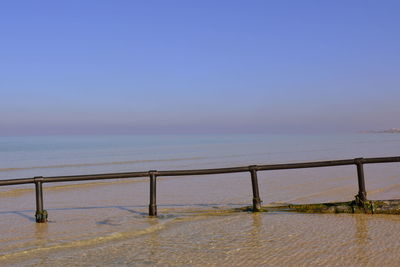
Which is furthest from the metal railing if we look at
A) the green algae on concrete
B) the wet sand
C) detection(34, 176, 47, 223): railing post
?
the wet sand

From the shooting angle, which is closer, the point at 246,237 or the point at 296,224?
the point at 246,237

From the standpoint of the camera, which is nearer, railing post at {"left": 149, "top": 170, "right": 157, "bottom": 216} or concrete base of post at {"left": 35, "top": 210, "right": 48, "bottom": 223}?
railing post at {"left": 149, "top": 170, "right": 157, "bottom": 216}

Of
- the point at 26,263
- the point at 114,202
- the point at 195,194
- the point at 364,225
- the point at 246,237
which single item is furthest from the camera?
the point at 195,194

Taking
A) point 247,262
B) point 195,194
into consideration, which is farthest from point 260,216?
point 195,194

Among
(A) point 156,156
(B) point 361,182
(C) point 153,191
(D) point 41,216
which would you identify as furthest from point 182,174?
(A) point 156,156

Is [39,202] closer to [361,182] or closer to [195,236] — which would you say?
[195,236]

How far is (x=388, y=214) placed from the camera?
7.26m

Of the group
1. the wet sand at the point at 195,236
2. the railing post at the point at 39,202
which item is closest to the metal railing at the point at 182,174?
the railing post at the point at 39,202

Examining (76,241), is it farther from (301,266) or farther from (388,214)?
(388,214)

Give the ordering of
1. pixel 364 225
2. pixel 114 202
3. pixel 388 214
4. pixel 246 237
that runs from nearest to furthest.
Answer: pixel 246 237 → pixel 364 225 → pixel 388 214 → pixel 114 202

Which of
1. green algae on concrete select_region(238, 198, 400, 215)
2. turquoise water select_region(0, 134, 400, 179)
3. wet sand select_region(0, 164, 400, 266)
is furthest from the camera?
turquoise water select_region(0, 134, 400, 179)

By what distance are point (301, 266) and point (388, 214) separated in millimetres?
3415

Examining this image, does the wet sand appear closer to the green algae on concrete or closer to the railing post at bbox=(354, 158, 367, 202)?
the green algae on concrete

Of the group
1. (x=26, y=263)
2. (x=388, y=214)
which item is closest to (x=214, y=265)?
(x=26, y=263)
